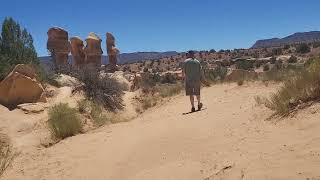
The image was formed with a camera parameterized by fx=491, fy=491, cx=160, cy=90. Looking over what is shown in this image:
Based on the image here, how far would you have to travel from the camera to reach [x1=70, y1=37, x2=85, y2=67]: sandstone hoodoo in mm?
42062

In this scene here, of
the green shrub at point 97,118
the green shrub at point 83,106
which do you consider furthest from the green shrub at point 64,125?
the green shrub at point 83,106

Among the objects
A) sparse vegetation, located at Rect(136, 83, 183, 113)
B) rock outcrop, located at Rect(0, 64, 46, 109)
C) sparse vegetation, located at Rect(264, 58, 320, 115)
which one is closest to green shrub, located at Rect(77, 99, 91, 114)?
rock outcrop, located at Rect(0, 64, 46, 109)

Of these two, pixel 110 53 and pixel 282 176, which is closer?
pixel 282 176

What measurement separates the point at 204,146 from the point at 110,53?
1624 inches

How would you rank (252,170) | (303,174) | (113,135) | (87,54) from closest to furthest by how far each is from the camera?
(303,174) → (252,170) → (113,135) → (87,54)

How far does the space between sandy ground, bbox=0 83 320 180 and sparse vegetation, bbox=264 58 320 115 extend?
1.05 feet

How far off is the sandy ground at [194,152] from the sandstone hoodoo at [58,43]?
28.9 m

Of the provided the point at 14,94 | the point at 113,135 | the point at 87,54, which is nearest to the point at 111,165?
the point at 113,135

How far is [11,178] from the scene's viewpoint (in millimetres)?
7621

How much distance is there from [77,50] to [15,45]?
2301 centimetres

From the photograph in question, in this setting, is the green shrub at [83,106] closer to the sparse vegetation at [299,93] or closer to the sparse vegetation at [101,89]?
the sparse vegetation at [101,89]

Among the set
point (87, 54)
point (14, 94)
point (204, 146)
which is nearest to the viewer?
point (204, 146)

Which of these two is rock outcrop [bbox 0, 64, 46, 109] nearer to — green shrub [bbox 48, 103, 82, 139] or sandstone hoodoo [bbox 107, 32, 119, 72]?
green shrub [bbox 48, 103, 82, 139]

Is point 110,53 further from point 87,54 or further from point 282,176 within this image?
point 282,176
